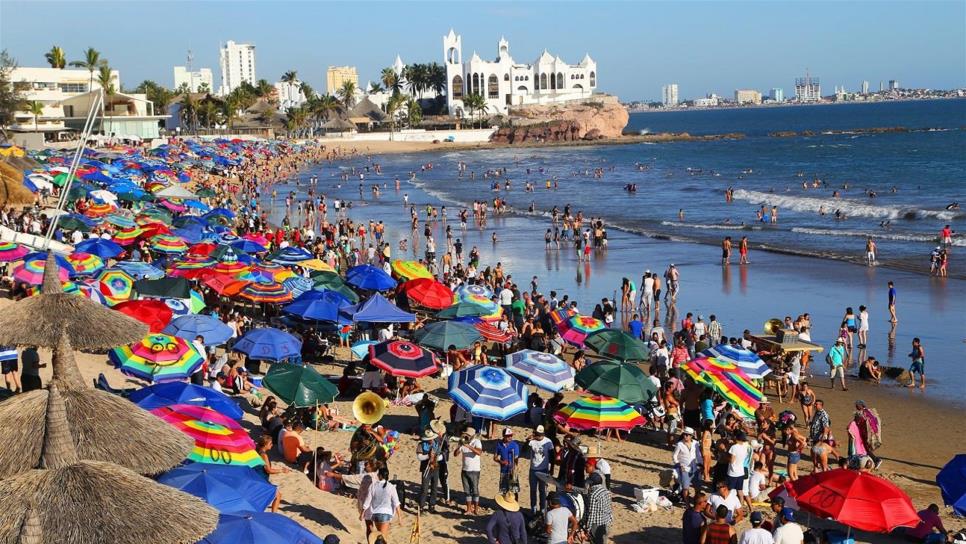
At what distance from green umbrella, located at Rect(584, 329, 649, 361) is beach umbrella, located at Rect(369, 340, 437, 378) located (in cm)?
294

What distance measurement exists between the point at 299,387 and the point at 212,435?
288cm

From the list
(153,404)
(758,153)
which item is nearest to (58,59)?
(758,153)

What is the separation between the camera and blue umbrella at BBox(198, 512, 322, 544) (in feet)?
23.3

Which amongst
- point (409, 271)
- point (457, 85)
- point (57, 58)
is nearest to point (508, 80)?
point (457, 85)

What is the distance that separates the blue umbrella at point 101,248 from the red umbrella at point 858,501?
630 inches

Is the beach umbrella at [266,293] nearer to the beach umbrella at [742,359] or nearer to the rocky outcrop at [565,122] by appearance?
the beach umbrella at [742,359]

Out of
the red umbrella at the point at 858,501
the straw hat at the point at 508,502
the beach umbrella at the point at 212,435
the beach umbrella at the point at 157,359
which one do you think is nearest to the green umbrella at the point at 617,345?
the red umbrella at the point at 858,501

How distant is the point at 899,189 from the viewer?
58688 millimetres

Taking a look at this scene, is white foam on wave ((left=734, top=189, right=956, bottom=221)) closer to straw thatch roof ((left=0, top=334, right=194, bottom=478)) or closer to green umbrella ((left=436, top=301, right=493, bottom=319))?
green umbrella ((left=436, top=301, right=493, bottom=319))

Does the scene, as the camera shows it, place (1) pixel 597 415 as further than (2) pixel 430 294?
No

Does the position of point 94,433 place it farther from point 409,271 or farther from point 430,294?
point 409,271

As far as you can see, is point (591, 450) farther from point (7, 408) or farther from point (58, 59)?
point (58, 59)

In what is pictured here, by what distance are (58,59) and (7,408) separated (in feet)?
313

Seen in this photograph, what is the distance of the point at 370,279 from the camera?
20.3 meters
